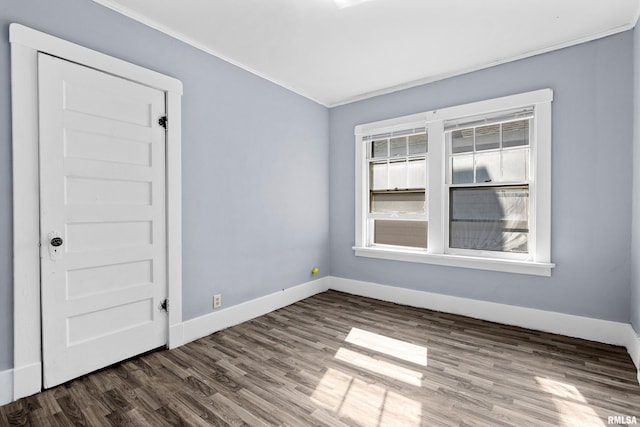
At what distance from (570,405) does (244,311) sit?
274cm

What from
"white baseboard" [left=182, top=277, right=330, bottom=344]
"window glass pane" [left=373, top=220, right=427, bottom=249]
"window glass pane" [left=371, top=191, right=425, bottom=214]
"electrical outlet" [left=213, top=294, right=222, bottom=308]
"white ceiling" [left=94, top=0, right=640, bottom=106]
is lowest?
"white baseboard" [left=182, top=277, right=330, bottom=344]

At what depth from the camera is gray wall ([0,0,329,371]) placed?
1.93 m

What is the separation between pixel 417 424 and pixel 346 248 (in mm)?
2758

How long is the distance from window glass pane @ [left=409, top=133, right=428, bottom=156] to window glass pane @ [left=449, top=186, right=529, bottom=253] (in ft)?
2.07

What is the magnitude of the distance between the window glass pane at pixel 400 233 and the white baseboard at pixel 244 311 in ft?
3.59

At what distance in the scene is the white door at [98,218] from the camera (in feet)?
6.50

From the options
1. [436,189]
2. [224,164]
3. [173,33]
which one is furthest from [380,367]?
[173,33]

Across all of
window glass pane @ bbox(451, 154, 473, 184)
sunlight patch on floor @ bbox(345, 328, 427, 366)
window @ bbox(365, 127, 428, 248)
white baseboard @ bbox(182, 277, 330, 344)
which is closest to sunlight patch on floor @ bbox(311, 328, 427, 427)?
sunlight patch on floor @ bbox(345, 328, 427, 366)

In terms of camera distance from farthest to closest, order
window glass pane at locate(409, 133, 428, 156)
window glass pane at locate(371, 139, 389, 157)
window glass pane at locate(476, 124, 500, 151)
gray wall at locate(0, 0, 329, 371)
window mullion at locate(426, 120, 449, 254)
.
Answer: window glass pane at locate(371, 139, 389, 157) < window glass pane at locate(409, 133, 428, 156) < window mullion at locate(426, 120, 449, 254) < window glass pane at locate(476, 124, 500, 151) < gray wall at locate(0, 0, 329, 371)

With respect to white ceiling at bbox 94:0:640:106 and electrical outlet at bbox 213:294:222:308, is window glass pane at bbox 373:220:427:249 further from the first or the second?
electrical outlet at bbox 213:294:222:308

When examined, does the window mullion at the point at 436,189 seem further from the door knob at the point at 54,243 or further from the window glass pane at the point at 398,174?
the door knob at the point at 54,243

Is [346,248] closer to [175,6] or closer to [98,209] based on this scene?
[98,209]

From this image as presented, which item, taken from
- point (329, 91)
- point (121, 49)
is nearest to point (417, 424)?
point (121, 49)

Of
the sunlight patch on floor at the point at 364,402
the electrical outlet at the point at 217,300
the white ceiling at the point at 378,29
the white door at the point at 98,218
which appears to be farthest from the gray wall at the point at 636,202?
the white door at the point at 98,218
